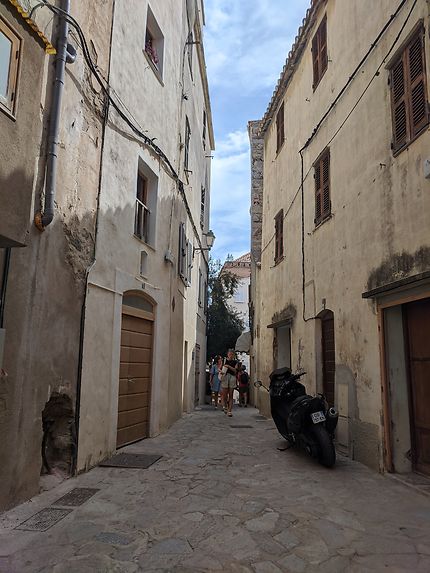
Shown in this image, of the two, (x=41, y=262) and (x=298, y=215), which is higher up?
(x=298, y=215)

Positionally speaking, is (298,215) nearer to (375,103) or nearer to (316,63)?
(316,63)

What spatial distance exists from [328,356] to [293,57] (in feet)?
24.7

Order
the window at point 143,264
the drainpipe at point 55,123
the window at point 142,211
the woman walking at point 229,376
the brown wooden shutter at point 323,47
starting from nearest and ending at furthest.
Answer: the drainpipe at point 55,123 → the window at point 143,264 → the window at point 142,211 → the brown wooden shutter at point 323,47 → the woman walking at point 229,376

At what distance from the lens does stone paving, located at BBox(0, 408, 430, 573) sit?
3484mm

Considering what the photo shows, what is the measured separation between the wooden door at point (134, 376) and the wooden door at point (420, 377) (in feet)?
14.3

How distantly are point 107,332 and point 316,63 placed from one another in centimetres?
732

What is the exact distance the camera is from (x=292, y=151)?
1165cm

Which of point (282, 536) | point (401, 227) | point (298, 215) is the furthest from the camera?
point (298, 215)

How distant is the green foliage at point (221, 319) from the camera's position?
26.1m

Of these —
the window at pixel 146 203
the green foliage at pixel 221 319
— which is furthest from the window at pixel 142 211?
the green foliage at pixel 221 319

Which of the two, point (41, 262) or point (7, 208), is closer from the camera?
point (7, 208)

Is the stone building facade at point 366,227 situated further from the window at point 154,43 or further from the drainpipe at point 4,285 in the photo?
the drainpipe at point 4,285

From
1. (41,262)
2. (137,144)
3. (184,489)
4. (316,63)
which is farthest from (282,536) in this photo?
(316,63)

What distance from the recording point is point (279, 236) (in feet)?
42.4
